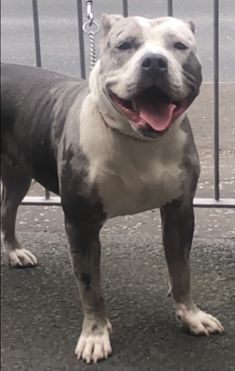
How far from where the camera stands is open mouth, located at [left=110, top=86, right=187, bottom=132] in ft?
9.82

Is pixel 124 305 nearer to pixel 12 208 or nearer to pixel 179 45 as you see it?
pixel 12 208

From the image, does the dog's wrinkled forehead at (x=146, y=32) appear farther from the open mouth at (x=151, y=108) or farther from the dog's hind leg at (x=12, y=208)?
the dog's hind leg at (x=12, y=208)

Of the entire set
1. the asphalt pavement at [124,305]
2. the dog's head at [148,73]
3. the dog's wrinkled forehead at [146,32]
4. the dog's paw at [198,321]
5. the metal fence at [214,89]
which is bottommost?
the asphalt pavement at [124,305]

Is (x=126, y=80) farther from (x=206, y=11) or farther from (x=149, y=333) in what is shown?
(x=206, y=11)

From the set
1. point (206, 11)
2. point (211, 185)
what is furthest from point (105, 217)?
point (206, 11)

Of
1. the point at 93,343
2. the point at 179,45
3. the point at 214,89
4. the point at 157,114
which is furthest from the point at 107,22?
the point at 214,89

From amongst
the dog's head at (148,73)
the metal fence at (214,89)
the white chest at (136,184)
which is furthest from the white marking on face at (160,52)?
the metal fence at (214,89)

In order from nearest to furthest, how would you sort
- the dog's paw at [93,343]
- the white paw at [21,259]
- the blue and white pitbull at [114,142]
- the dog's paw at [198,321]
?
the blue and white pitbull at [114,142] < the dog's paw at [93,343] < the dog's paw at [198,321] < the white paw at [21,259]

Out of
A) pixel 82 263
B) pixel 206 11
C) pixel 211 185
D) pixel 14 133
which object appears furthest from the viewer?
pixel 206 11

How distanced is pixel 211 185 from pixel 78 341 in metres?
1.91

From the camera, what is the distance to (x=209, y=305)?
3.86 m

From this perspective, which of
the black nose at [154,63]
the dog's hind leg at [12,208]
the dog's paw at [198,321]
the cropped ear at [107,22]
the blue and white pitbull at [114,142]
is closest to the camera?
the black nose at [154,63]

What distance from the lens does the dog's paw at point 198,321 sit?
363cm

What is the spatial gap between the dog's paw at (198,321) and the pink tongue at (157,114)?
0.99 meters
